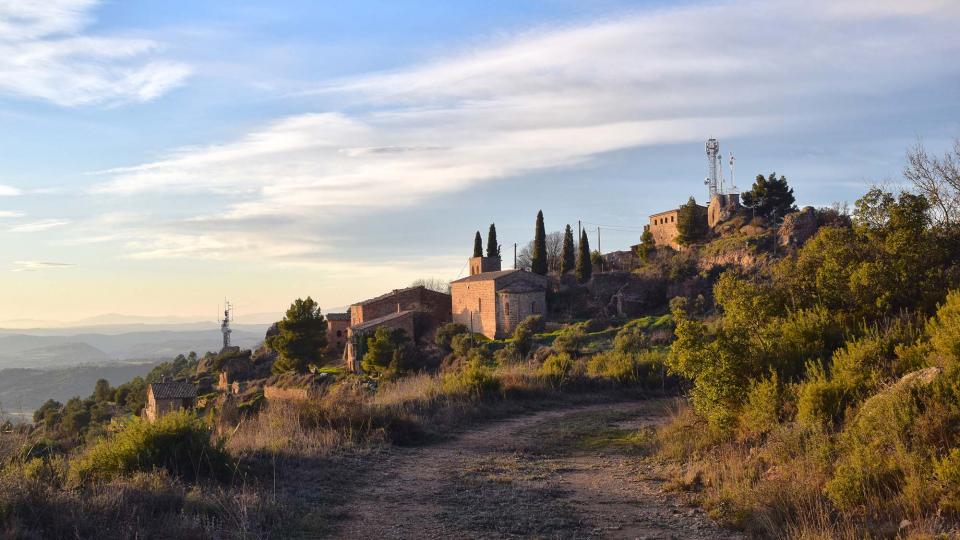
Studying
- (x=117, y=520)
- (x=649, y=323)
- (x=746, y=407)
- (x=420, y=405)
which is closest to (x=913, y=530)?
(x=746, y=407)

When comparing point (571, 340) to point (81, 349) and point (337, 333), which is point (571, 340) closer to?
point (337, 333)

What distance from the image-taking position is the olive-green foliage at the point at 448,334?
5175 centimetres

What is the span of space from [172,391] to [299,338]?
9804 millimetres

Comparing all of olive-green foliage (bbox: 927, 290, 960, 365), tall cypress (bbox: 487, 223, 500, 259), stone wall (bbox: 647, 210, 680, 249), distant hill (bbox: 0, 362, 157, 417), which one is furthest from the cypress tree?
olive-green foliage (bbox: 927, 290, 960, 365)

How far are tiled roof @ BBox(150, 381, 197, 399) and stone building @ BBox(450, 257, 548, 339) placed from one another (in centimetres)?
2169

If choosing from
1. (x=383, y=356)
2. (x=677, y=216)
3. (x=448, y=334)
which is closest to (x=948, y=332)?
(x=383, y=356)

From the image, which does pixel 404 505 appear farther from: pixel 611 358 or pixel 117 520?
pixel 611 358

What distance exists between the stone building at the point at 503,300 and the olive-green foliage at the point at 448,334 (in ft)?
6.36

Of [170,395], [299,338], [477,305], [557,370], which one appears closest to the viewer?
[557,370]

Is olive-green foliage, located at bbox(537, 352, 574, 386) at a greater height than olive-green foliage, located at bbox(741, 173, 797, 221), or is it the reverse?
olive-green foliage, located at bbox(741, 173, 797, 221)

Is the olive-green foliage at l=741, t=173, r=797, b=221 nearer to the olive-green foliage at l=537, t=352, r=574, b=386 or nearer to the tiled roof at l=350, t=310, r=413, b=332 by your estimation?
the tiled roof at l=350, t=310, r=413, b=332

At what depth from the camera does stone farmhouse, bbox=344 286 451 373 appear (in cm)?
5444

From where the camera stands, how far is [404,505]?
823 centimetres

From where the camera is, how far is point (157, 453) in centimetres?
852
